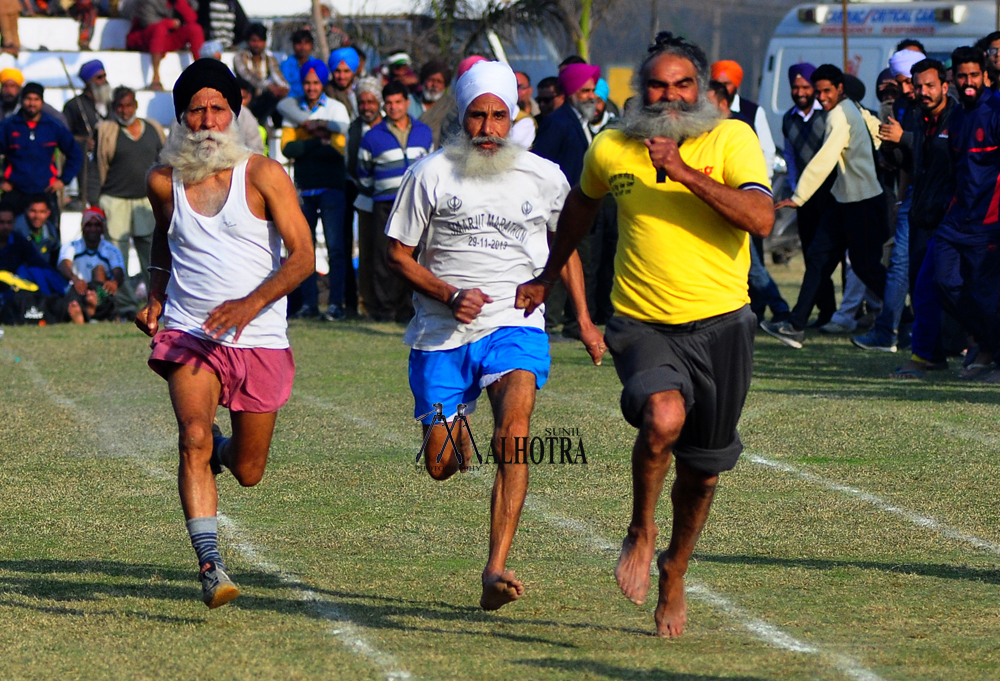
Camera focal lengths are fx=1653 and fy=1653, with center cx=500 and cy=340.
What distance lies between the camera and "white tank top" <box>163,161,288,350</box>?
6086 mm

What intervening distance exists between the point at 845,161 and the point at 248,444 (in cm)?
891

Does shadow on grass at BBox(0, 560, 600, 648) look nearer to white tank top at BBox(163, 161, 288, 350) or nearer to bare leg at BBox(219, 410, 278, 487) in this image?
bare leg at BBox(219, 410, 278, 487)

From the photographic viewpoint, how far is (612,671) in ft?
16.6

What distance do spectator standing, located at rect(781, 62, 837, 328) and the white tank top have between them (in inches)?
343

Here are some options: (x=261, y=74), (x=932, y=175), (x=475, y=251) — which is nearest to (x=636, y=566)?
(x=475, y=251)

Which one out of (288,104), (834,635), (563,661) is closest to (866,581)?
(834,635)

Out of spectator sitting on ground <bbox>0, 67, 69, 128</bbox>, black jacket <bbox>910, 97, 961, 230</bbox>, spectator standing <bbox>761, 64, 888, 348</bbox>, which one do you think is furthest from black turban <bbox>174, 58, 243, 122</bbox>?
spectator sitting on ground <bbox>0, 67, 69, 128</bbox>

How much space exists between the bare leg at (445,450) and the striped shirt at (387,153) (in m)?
9.26

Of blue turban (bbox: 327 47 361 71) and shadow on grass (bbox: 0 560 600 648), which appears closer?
shadow on grass (bbox: 0 560 600 648)

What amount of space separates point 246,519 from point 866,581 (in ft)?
9.51

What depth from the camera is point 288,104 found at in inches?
712

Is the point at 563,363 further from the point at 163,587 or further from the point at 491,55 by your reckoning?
the point at 491,55

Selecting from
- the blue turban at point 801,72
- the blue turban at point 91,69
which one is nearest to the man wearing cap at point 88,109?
the blue turban at point 91,69

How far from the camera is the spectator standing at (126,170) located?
716 inches
